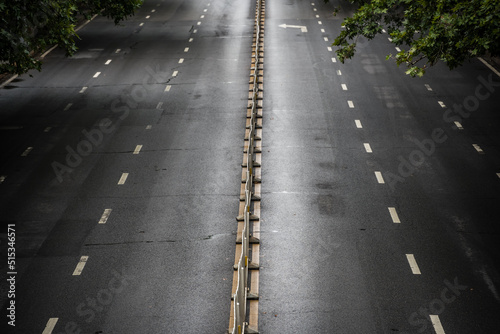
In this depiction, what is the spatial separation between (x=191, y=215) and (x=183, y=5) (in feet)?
122

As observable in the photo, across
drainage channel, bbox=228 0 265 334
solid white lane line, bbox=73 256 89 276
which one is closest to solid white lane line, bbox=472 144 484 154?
drainage channel, bbox=228 0 265 334

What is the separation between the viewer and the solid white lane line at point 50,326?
36.8ft

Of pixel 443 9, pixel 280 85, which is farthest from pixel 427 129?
pixel 280 85

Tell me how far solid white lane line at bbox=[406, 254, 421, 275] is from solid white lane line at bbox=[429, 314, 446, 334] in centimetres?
159

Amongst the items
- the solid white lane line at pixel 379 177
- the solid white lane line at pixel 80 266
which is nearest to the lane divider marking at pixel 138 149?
the solid white lane line at pixel 80 266

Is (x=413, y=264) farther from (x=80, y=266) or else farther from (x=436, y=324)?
(x=80, y=266)

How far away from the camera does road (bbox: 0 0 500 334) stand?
11.9 metres

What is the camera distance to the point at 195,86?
88.8 ft

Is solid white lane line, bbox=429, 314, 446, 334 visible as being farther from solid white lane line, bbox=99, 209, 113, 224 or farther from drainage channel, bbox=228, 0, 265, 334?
solid white lane line, bbox=99, 209, 113, 224

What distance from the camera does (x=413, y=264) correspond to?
13.2m

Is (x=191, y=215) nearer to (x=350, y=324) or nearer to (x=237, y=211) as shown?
(x=237, y=211)

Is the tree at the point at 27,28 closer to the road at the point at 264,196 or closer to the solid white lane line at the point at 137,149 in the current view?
the road at the point at 264,196

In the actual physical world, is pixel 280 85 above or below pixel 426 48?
below

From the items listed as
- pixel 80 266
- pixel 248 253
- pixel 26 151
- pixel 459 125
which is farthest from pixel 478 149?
pixel 26 151
